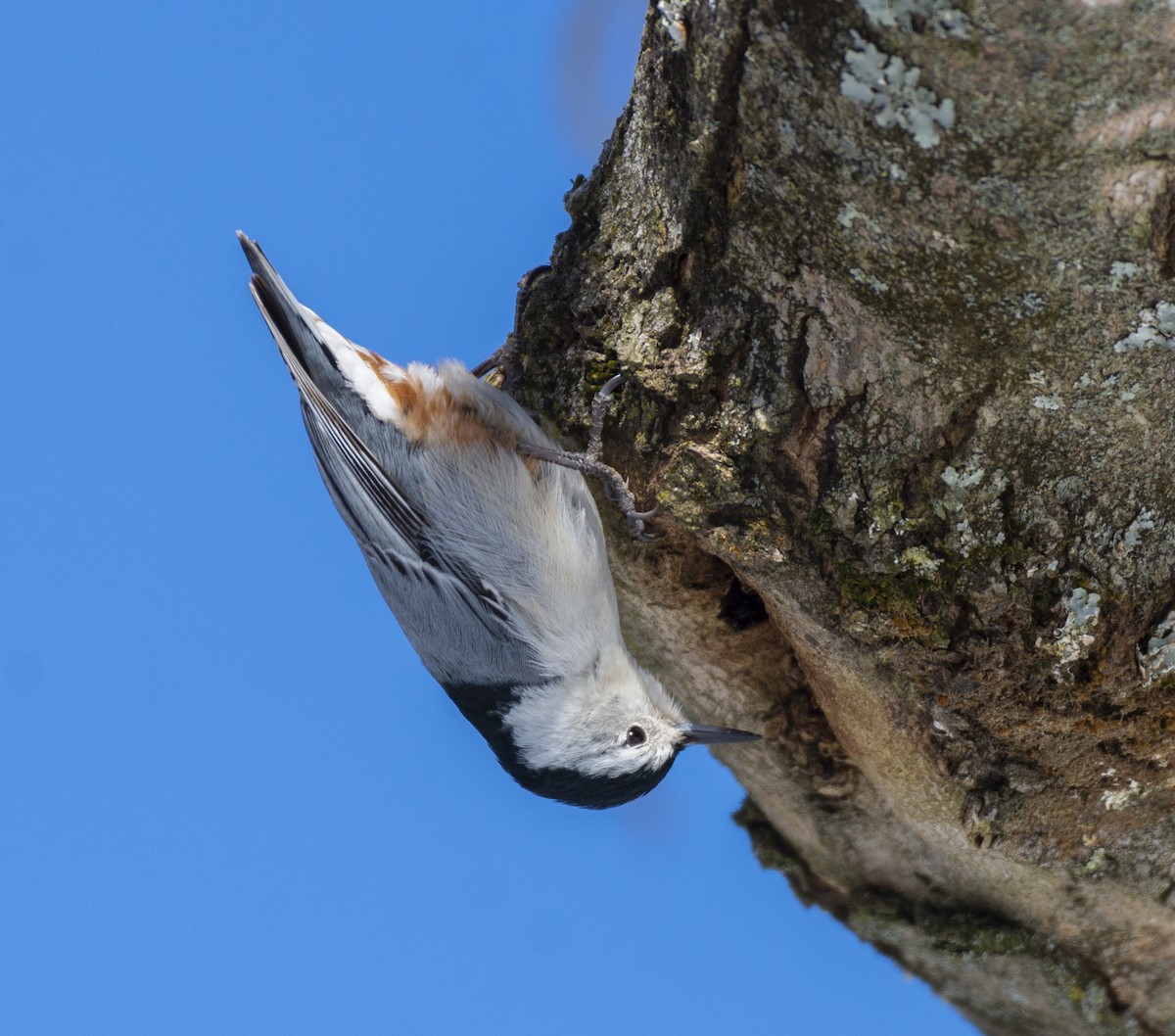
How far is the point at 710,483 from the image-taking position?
2027 millimetres

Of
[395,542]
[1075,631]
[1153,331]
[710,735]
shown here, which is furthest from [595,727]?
[1153,331]

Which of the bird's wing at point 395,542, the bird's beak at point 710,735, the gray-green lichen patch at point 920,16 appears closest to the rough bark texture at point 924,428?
the gray-green lichen patch at point 920,16

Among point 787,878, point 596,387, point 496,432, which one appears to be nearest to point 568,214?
point 596,387

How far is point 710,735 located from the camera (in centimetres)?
261

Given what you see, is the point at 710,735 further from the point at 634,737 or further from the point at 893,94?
the point at 893,94

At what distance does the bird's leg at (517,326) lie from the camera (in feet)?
7.53

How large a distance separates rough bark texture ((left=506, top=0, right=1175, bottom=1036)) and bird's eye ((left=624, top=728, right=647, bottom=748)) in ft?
0.67

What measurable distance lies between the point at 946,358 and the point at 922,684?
0.73m

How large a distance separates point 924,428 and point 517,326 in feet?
3.18

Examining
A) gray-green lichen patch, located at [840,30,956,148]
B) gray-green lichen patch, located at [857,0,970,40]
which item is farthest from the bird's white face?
gray-green lichen patch, located at [857,0,970,40]

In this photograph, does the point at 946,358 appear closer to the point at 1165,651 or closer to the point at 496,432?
the point at 1165,651

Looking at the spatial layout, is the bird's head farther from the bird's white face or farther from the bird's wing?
the bird's wing

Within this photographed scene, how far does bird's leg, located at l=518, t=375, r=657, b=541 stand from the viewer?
7.14ft

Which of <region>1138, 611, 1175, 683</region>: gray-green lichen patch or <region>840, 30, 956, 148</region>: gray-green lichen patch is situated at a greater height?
<region>840, 30, 956, 148</region>: gray-green lichen patch
